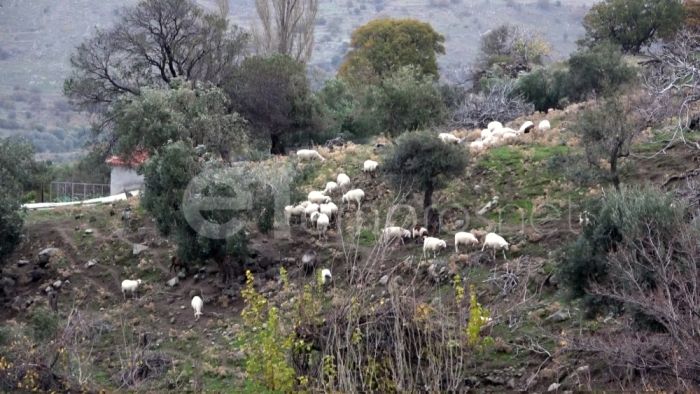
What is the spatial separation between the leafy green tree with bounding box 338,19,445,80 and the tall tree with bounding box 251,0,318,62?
3.25 m

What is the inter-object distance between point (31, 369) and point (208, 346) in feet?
25.7

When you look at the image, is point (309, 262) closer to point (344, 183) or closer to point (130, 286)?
point (130, 286)

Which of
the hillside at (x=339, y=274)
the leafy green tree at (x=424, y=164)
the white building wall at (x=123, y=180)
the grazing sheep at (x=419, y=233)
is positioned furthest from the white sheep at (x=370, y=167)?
the white building wall at (x=123, y=180)

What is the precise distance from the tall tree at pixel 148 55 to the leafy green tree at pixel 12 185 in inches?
232

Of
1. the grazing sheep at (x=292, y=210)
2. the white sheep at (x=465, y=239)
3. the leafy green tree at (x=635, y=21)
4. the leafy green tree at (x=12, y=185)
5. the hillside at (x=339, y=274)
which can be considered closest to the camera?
the hillside at (x=339, y=274)

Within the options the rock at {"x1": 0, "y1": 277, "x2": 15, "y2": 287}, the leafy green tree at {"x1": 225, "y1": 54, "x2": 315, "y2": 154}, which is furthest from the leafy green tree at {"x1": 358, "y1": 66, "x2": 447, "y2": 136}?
the rock at {"x1": 0, "y1": 277, "x2": 15, "y2": 287}

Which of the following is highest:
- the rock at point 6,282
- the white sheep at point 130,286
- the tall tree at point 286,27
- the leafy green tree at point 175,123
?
the tall tree at point 286,27

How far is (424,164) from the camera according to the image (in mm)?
22547

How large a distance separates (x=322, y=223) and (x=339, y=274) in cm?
281

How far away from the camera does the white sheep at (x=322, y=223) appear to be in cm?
2384

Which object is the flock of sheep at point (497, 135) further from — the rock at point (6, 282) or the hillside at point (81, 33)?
the hillside at point (81, 33)

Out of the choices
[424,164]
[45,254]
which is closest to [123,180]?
[45,254]

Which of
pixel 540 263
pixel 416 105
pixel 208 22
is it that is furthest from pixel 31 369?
pixel 208 22

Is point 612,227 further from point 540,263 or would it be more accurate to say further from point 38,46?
point 38,46
